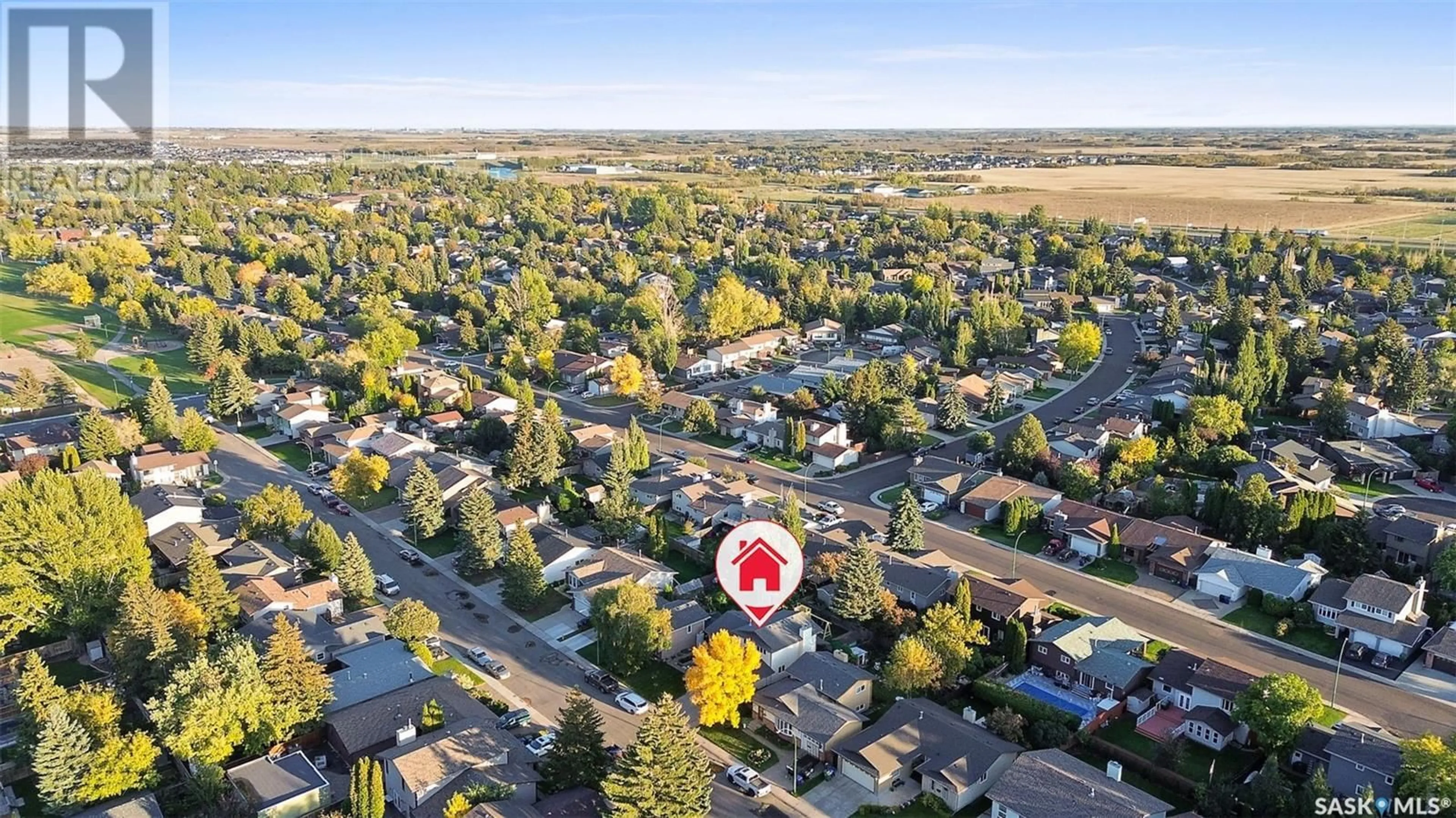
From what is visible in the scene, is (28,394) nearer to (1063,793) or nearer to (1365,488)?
(1063,793)

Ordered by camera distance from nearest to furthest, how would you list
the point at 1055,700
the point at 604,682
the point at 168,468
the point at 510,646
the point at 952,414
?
the point at 1055,700 < the point at 604,682 < the point at 510,646 < the point at 168,468 < the point at 952,414

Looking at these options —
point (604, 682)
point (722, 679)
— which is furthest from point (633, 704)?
point (722, 679)

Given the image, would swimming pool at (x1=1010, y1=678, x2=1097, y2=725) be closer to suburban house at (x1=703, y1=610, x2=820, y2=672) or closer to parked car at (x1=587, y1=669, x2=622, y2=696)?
suburban house at (x1=703, y1=610, x2=820, y2=672)

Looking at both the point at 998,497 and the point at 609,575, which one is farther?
the point at 998,497

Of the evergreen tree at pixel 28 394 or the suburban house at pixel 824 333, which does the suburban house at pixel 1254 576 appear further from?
the evergreen tree at pixel 28 394

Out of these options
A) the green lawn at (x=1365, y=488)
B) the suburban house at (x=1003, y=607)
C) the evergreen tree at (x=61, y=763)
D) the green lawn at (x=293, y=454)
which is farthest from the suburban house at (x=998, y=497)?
the evergreen tree at (x=61, y=763)

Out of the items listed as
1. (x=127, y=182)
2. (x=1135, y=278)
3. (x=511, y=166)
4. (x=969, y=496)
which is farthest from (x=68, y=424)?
(x=511, y=166)

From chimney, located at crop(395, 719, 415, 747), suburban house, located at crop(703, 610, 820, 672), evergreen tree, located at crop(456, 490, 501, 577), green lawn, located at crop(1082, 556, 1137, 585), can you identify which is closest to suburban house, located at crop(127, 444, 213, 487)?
evergreen tree, located at crop(456, 490, 501, 577)

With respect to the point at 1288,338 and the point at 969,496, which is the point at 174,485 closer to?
the point at 969,496
